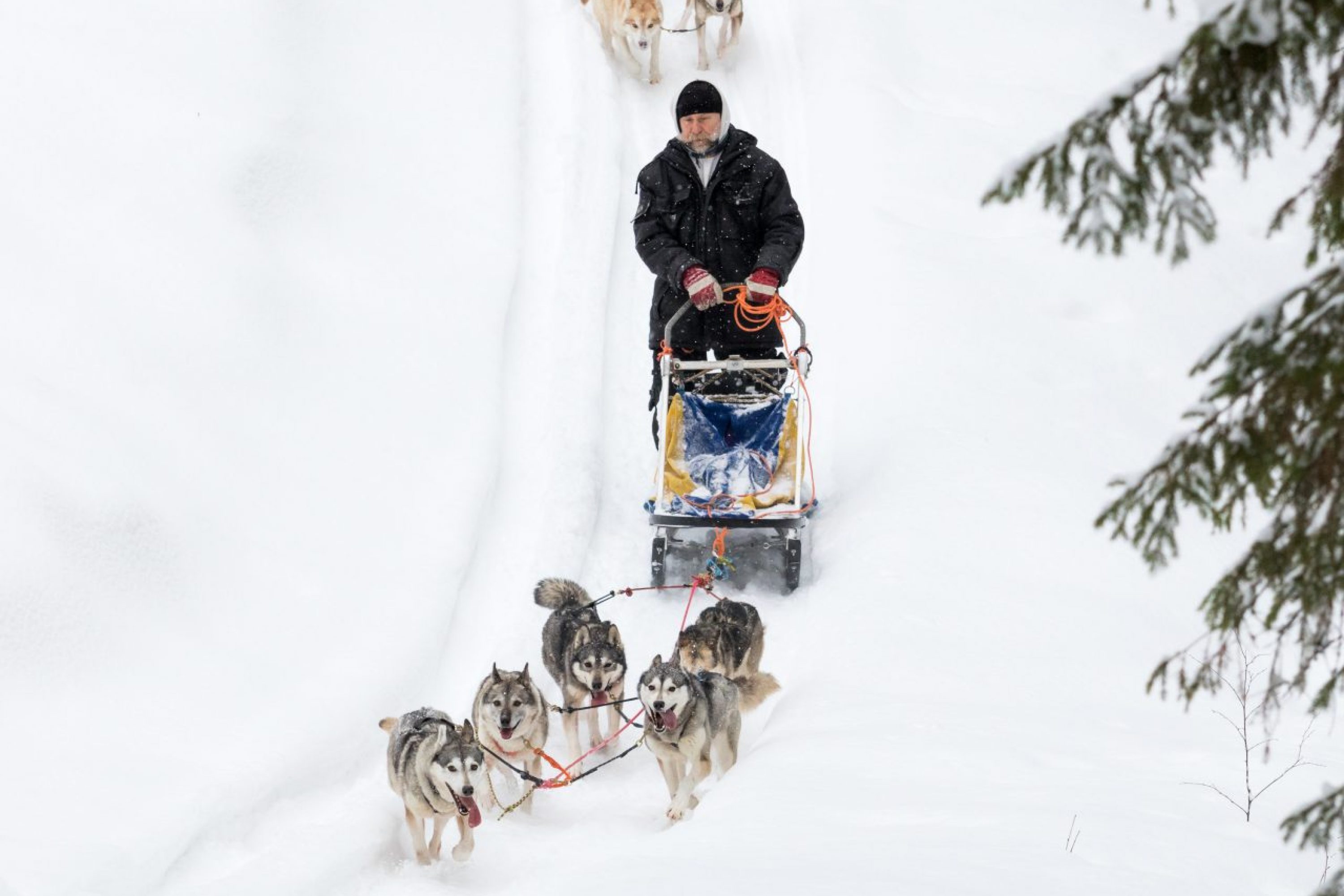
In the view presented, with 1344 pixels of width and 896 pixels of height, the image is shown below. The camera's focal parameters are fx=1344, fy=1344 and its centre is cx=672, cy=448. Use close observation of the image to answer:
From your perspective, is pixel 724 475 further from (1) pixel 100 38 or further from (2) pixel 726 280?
(1) pixel 100 38

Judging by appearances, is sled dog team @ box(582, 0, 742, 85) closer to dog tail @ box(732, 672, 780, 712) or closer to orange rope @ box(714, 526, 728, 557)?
orange rope @ box(714, 526, 728, 557)

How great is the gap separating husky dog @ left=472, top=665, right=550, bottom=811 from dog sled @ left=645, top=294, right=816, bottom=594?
53.0 inches

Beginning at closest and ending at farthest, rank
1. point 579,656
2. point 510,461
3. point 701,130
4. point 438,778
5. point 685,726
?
point 438,778
point 685,726
point 579,656
point 701,130
point 510,461

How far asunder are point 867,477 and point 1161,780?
3007mm

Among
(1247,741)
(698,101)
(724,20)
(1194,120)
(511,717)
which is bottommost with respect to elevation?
(1247,741)

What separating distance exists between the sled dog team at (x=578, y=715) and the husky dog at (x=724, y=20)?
7.66m

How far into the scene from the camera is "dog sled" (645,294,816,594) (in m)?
6.21

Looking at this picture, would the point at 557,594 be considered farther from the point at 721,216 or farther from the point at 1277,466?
the point at 1277,466

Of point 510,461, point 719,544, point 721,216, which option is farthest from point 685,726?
point 510,461

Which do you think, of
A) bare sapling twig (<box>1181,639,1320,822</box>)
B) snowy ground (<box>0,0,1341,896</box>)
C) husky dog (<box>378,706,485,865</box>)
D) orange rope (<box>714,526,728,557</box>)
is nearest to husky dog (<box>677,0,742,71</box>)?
snowy ground (<box>0,0,1341,896</box>)

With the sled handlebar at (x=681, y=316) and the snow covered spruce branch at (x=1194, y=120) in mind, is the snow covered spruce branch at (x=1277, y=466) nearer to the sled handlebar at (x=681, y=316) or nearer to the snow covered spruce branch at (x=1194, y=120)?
the snow covered spruce branch at (x=1194, y=120)

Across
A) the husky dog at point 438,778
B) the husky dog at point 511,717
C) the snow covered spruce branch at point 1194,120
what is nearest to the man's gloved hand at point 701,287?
the husky dog at point 511,717

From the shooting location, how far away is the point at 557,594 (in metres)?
5.72

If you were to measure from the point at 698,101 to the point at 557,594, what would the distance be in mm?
2412
